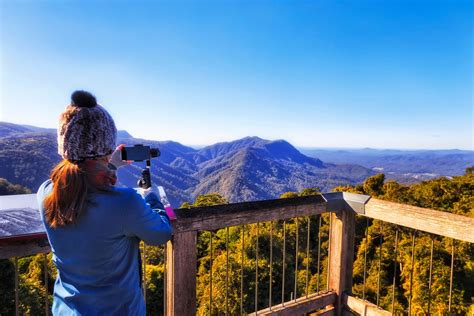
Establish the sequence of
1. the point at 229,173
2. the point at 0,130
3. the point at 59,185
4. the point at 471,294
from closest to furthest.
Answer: the point at 59,185 → the point at 471,294 → the point at 0,130 → the point at 229,173

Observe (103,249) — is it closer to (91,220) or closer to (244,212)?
(91,220)

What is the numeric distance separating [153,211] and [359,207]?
1.87 metres

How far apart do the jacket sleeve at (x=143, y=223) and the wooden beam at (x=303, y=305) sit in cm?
150

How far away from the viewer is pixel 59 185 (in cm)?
107

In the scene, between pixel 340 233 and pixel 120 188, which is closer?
pixel 120 188

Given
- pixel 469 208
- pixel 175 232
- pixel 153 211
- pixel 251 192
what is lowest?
pixel 251 192

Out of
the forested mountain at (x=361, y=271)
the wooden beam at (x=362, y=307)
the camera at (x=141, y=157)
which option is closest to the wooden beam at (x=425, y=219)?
the wooden beam at (x=362, y=307)

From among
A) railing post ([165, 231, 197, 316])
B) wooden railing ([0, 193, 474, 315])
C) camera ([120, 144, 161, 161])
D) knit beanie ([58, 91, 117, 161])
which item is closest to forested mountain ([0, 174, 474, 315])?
wooden railing ([0, 193, 474, 315])

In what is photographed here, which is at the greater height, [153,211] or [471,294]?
[153,211]

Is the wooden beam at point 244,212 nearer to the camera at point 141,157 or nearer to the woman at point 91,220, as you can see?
the camera at point 141,157

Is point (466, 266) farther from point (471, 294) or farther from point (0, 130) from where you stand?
point (0, 130)

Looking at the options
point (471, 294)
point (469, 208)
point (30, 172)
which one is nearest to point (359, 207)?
point (471, 294)

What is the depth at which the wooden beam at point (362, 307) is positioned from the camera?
242 cm

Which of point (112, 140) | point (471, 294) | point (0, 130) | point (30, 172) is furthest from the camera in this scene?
point (0, 130)
